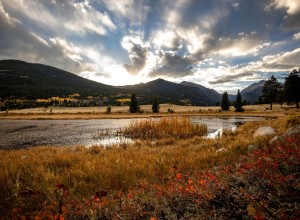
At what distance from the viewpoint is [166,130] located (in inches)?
830

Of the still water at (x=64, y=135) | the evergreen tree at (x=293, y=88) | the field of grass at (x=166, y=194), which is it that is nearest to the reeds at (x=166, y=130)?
the still water at (x=64, y=135)

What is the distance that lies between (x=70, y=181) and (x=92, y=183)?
792 mm

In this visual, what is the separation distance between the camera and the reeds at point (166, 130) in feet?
66.7

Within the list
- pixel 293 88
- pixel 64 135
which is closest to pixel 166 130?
pixel 64 135

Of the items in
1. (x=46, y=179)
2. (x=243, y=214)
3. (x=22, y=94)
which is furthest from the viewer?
(x=22, y=94)

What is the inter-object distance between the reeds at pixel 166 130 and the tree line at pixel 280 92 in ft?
174

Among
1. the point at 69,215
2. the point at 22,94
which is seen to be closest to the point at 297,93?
the point at 69,215

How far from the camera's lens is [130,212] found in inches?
139

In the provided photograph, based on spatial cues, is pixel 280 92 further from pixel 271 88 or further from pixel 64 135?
pixel 64 135

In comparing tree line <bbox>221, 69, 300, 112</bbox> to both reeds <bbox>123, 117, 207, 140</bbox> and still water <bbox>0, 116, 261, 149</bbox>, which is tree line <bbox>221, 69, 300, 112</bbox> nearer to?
still water <bbox>0, 116, 261, 149</bbox>

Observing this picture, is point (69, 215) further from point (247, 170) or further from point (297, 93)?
point (297, 93)

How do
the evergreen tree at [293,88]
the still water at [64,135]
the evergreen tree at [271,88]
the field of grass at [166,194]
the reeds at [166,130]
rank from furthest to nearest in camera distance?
1. the evergreen tree at [271,88]
2. the evergreen tree at [293,88]
3. the reeds at [166,130]
4. the still water at [64,135]
5. the field of grass at [166,194]

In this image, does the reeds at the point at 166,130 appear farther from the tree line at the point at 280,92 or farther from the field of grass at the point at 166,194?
the tree line at the point at 280,92

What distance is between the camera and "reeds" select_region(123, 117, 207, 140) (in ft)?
66.7
